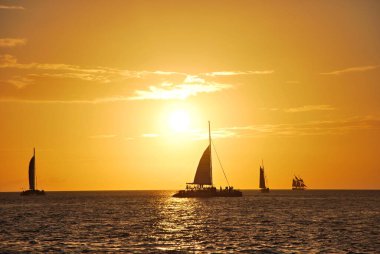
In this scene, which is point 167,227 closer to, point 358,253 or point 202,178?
point 358,253

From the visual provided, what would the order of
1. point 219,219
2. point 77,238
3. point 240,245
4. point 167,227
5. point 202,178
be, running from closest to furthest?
point 240,245 < point 77,238 < point 167,227 < point 219,219 < point 202,178

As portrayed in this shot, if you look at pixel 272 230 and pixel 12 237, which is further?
pixel 272 230

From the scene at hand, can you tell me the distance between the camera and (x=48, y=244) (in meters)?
67.4

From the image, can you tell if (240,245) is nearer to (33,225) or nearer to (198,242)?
(198,242)

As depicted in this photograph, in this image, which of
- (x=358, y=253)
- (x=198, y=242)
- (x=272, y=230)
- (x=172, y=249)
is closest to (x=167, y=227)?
(x=272, y=230)

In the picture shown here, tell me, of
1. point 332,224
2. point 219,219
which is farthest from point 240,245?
point 219,219

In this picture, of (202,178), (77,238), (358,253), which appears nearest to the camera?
(358,253)

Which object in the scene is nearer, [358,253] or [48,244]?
[358,253]

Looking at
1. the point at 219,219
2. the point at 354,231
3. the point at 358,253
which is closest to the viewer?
the point at 358,253

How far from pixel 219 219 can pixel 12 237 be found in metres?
43.9

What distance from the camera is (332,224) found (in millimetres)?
96250

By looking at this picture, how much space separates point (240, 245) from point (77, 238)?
20.9 m

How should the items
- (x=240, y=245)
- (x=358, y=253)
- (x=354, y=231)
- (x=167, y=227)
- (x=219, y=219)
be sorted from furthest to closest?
(x=219, y=219) < (x=167, y=227) < (x=354, y=231) < (x=240, y=245) < (x=358, y=253)

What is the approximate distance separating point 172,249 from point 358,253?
18835mm
